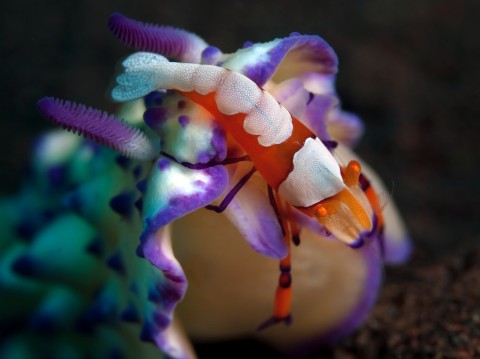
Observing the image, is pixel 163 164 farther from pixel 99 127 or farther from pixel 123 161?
pixel 123 161

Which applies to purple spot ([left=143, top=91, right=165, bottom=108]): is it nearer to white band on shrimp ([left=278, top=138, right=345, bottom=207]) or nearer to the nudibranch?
the nudibranch

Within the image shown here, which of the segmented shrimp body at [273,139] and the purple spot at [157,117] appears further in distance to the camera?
the purple spot at [157,117]

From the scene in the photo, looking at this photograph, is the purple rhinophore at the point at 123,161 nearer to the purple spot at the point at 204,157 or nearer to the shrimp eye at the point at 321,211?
the purple spot at the point at 204,157

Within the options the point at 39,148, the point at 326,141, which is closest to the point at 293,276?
the point at 326,141

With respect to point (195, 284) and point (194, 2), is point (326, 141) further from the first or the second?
point (194, 2)

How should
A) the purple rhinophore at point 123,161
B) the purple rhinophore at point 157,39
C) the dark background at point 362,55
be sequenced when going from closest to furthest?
the purple rhinophore at point 157,39 < the purple rhinophore at point 123,161 < the dark background at point 362,55

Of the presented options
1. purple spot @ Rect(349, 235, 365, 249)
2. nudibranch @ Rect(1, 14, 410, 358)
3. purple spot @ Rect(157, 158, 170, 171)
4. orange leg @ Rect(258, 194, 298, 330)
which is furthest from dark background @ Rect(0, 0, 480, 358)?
purple spot @ Rect(157, 158, 170, 171)

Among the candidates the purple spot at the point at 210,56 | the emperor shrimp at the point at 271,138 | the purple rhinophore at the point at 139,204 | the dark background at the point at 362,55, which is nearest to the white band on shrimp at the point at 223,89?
the emperor shrimp at the point at 271,138

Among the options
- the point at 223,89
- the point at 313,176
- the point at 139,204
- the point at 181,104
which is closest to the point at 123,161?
the point at 139,204
